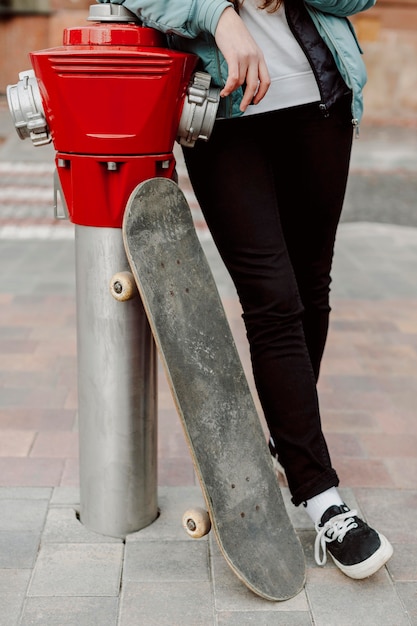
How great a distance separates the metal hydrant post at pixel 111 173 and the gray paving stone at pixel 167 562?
0.31 feet

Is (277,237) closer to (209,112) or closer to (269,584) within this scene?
(209,112)

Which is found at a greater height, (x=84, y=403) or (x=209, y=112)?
(x=209, y=112)

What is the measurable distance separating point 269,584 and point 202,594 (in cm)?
15

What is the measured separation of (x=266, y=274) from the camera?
200 cm

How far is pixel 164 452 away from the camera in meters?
2.72

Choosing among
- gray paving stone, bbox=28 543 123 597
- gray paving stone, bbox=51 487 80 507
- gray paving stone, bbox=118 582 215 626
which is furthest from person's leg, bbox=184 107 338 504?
gray paving stone, bbox=51 487 80 507

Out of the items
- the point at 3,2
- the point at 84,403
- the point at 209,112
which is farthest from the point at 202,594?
the point at 3,2

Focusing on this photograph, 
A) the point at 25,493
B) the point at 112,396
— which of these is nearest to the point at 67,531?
the point at 25,493

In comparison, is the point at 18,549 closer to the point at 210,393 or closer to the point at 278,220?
the point at 210,393

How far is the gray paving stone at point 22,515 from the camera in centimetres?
222

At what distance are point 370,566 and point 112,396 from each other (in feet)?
2.36

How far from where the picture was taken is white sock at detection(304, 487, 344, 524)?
2.10m

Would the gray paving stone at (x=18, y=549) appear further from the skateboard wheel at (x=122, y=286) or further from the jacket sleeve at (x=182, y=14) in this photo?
the jacket sleeve at (x=182, y=14)

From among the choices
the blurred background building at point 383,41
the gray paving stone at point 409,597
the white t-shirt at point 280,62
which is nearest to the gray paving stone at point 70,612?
the gray paving stone at point 409,597
